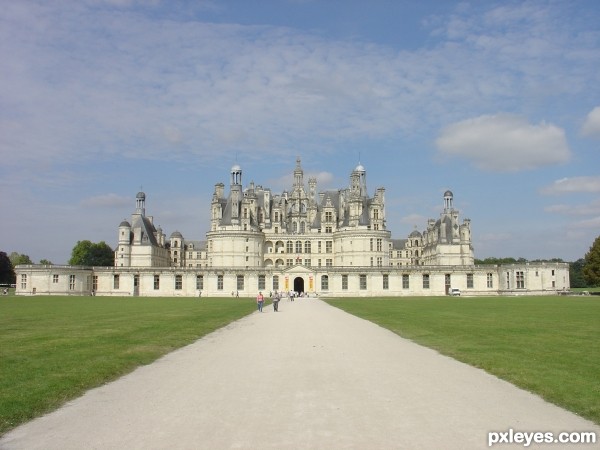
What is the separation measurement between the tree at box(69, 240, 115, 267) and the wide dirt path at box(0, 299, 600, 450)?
102980 millimetres

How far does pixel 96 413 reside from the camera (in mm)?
9492

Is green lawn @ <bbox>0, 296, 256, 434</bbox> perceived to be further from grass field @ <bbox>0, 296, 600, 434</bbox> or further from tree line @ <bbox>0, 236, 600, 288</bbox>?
tree line @ <bbox>0, 236, 600, 288</bbox>

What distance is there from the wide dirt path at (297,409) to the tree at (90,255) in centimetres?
10298

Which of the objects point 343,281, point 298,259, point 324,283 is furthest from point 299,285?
point 298,259

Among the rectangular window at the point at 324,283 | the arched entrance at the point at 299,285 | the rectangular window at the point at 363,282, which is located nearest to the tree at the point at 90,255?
the arched entrance at the point at 299,285

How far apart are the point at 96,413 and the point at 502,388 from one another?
765cm

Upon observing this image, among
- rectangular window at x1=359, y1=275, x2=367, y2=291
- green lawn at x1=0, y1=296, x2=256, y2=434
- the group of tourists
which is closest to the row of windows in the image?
rectangular window at x1=359, y1=275, x2=367, y2=291

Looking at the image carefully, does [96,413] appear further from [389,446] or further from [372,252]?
[372,252]

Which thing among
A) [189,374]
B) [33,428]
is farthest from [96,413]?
[189,374]

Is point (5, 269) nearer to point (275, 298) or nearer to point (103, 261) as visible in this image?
point (103, 261)

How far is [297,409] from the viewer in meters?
9.65

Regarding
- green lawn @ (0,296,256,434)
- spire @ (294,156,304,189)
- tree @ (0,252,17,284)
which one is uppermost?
spire @ (294,156,304,189)

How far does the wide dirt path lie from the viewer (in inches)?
310

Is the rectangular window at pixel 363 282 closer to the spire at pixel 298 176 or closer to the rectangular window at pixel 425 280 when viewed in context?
the rectangular window at pixel 425 280
